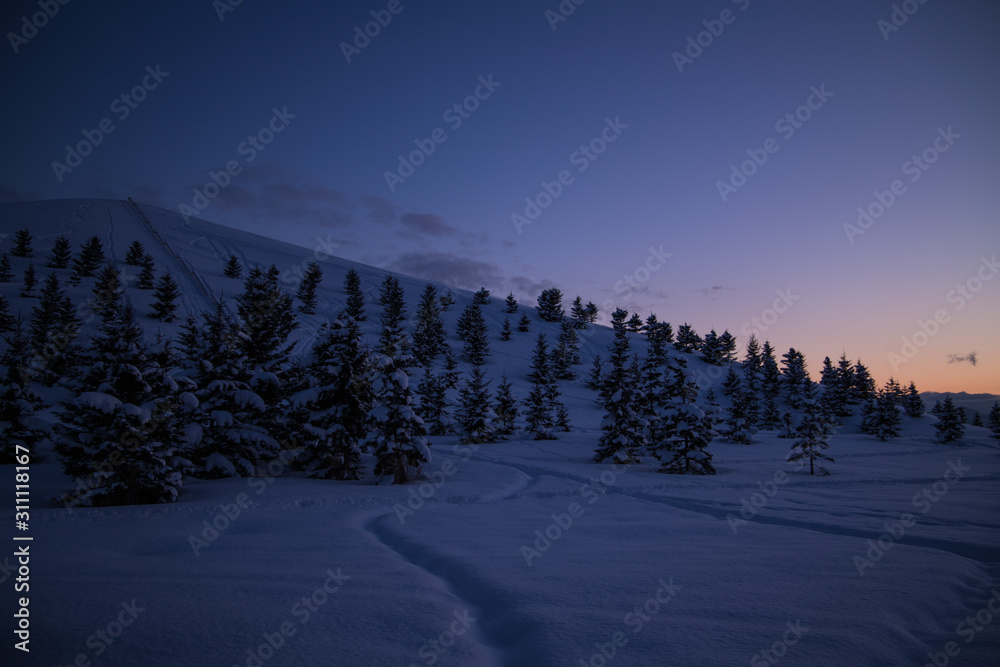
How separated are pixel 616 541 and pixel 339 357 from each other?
13.2m

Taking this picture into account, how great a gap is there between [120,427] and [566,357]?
196 ft

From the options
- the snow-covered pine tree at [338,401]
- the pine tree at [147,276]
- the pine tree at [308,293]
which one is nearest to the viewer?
the snow-covered pine tree at [338,401]

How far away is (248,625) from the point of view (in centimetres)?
445

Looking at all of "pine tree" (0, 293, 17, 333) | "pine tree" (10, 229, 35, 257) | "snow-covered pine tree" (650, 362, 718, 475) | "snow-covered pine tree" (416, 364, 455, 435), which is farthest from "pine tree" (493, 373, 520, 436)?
"pine tree" (10, 229, 35, 257)

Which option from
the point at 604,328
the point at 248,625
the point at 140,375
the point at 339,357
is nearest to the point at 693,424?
the point at 339,357

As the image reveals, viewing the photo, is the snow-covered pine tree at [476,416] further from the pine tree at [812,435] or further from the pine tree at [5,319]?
the pine tree at [5,319]

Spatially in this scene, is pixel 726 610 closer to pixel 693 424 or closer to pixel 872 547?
pixel 872 547

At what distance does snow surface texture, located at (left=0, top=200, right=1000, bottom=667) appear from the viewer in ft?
13.9

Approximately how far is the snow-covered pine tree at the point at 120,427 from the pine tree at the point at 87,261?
58.1m

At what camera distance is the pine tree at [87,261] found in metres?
55.0

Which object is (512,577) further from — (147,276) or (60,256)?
(60,256)

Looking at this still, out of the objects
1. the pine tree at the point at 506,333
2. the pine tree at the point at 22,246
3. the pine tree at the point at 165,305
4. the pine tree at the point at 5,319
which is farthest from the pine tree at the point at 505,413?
the pine tree at the point at 22,246

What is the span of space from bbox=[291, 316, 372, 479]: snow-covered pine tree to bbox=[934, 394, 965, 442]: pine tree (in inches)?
2264

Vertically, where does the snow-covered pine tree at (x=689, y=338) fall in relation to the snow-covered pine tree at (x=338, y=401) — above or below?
above
